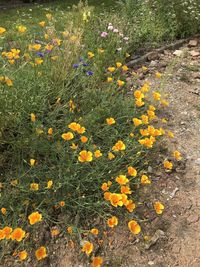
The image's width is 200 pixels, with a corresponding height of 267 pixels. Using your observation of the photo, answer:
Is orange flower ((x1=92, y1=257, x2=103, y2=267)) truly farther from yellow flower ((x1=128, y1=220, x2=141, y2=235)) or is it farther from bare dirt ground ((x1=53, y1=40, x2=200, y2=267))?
yellow flower ((x1=128, y1=220, x2=141, y2=235))

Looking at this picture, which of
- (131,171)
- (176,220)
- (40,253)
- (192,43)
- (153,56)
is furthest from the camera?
(192,43)

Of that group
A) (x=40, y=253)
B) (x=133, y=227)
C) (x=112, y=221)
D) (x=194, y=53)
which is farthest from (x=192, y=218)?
(x=194, y=53)

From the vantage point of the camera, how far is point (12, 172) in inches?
112

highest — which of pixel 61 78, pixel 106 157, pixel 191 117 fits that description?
pixel 61 78

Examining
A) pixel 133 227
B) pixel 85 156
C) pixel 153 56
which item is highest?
pixel 85 156

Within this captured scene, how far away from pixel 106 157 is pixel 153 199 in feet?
1.71

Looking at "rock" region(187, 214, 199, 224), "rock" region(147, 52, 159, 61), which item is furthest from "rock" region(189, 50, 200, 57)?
"rock" region(187, 214, 199, 224)

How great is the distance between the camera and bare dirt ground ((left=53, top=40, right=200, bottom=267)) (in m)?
2.56

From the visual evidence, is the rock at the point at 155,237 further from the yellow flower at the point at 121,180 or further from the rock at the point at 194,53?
the rock at the point at 194,53

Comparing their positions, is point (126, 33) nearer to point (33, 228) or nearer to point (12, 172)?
point (12, 172)

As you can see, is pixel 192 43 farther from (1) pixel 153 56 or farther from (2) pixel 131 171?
(2) pixel 131 171

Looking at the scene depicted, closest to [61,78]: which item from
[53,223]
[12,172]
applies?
[12,172]

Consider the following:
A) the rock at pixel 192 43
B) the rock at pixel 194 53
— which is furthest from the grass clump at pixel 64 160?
the rock at pixel 192 43

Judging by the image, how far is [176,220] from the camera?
112 inches
